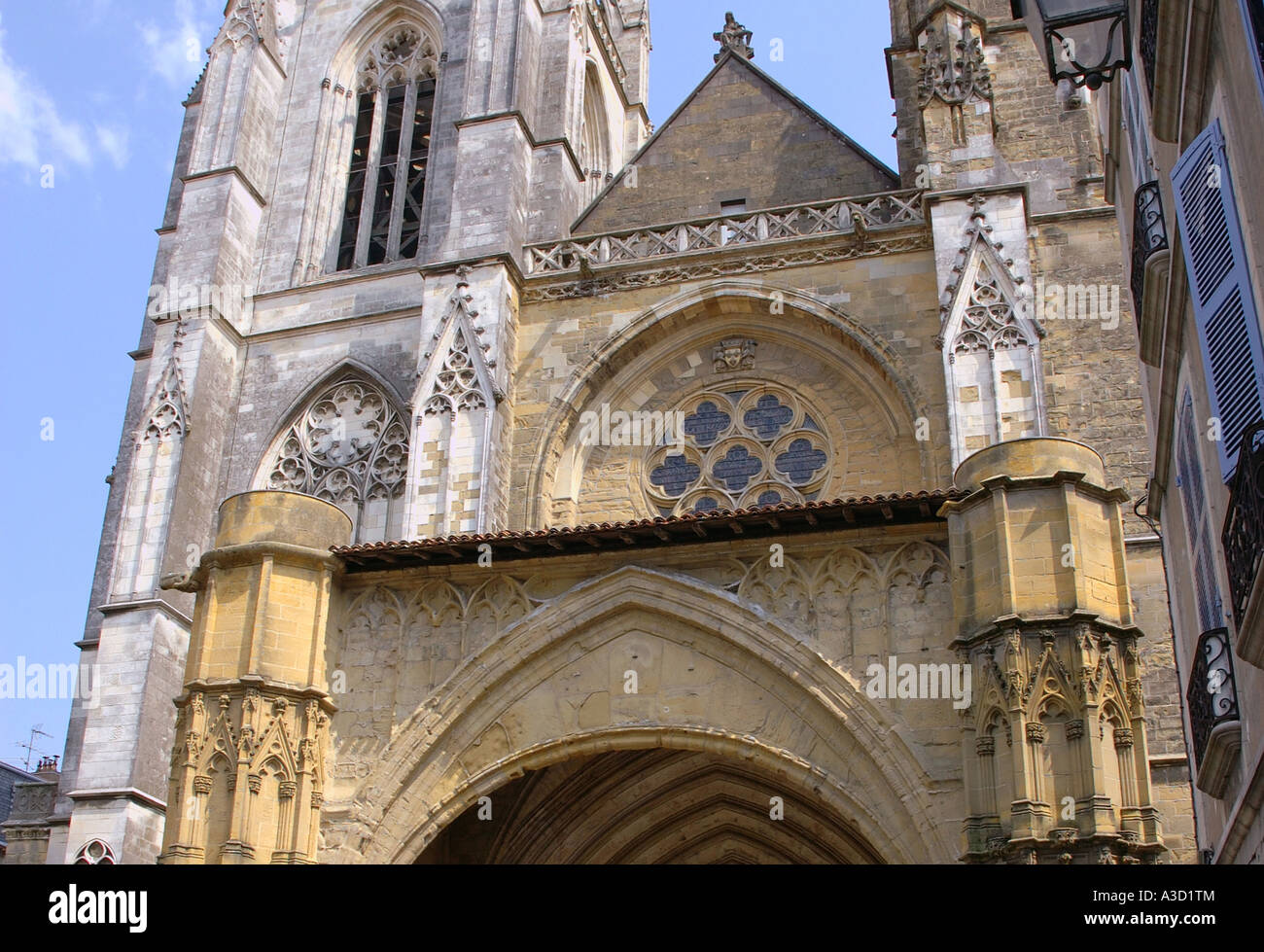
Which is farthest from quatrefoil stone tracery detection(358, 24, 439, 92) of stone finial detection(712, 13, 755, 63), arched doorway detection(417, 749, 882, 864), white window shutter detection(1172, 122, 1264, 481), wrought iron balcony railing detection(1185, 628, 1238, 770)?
wrought iron balcony railing detection(1185, 628, 1238, 770)

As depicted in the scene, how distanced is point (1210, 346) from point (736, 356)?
1061 centimetres

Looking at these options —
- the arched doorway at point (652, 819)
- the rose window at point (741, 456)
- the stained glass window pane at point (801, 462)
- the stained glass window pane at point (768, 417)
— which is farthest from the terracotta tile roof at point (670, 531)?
the stained glass window pane at point (768, 417)

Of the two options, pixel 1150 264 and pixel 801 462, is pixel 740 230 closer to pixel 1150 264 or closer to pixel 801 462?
pixel 801 462

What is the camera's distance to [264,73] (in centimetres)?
2144

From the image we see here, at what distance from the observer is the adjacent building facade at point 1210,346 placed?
567 centimetres

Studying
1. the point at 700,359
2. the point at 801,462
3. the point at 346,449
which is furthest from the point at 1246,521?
the point at 346,449

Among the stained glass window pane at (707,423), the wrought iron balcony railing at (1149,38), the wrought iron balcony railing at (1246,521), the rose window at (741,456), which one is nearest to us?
the wrought iron balcony railing at (1246,521)

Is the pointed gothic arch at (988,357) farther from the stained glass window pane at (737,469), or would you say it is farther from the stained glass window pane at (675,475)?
the stained glass window pane at (675,475)

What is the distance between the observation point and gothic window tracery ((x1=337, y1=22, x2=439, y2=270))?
67.9 ft

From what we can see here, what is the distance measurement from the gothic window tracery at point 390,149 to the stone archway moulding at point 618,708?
11.6 m

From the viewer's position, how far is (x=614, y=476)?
1658 cm

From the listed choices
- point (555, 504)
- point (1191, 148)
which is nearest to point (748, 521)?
point (1191, 148)
